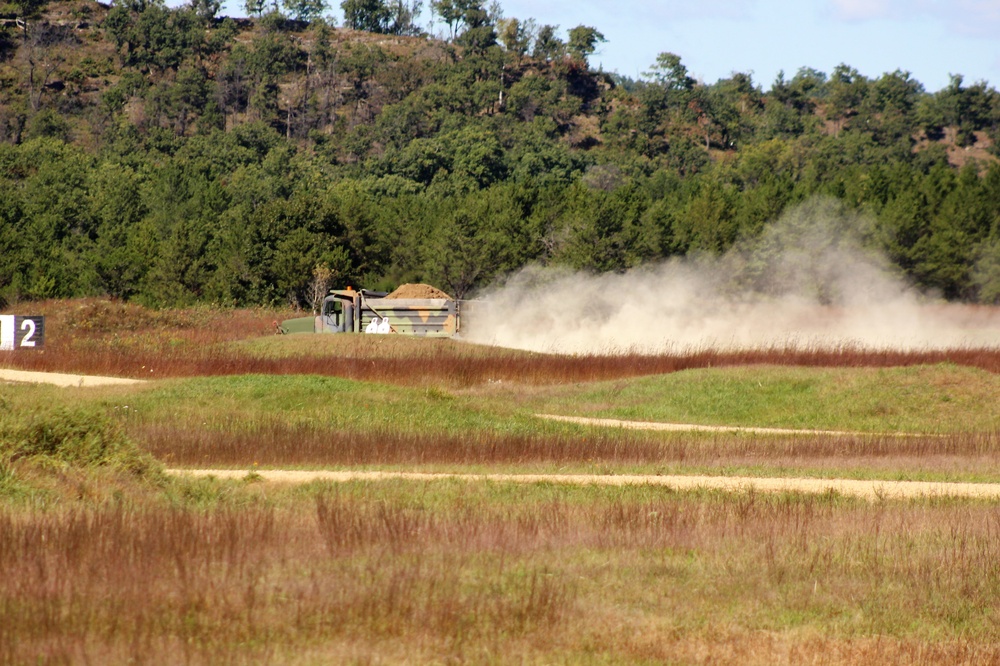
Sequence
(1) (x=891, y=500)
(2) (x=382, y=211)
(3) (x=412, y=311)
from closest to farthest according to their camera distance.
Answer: (1) (x=891, y=500) → (3) (x=412, y=311) → (2) (x=382, y=211)

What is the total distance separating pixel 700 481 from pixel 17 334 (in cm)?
3412

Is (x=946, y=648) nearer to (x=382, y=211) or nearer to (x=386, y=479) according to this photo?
(x=386, y=479)

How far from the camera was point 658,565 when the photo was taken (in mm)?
12914

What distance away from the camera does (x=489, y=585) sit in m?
11.8

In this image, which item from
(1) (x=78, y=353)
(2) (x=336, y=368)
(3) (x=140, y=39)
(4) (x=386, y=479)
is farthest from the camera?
(3) (x=140, y=39)

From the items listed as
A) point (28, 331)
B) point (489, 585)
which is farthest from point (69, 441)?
point (28, 331)

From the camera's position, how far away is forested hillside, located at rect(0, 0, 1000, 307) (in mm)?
75875

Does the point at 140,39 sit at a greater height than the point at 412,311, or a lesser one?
greater

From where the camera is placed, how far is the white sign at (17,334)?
4572cm

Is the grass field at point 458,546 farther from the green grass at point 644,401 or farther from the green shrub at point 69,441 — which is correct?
the green grass at point 644,401

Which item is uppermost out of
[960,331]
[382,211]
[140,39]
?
[140,39]

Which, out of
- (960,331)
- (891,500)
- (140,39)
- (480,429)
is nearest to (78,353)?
(480,429)

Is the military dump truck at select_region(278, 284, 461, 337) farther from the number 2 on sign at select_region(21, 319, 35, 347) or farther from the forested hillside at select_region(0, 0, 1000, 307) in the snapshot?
the forested hillside at select_region(0, 0, 1000, 307)

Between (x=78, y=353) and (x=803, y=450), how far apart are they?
27.0m
